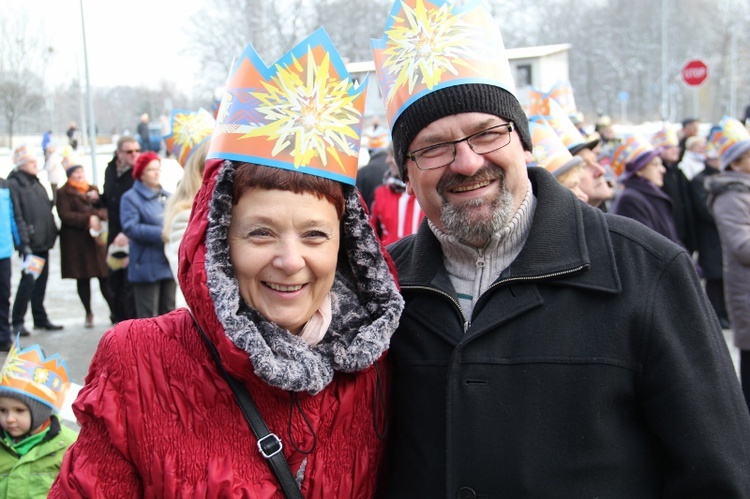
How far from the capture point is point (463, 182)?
2.25 meters

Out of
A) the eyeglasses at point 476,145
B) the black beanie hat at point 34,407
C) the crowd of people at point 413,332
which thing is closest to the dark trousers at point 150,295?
the black beanie hat at point 34,407

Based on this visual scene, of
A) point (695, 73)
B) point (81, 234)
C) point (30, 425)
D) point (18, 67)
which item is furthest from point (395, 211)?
point (18, 67)

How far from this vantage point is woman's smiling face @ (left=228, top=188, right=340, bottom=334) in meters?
2.12

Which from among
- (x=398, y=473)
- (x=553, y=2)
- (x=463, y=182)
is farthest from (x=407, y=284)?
(x=553, y=2)

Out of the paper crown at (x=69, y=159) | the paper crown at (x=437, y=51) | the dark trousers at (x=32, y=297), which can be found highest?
the paper crown at (x=437, y=51)

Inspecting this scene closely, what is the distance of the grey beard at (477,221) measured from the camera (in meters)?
2.21

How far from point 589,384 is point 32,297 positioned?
8.40 m

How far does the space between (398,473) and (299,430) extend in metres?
0.35

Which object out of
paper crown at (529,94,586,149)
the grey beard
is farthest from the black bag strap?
paper crown at (529,94,586,149)

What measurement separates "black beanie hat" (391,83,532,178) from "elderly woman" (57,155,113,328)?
7.28 m

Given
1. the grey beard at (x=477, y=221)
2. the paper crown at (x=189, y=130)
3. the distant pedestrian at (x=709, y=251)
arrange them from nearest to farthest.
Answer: the grey beard at (x=477, y=221)
the paper crown at (x=189, y=130)
the distant pedestrian at (x=709, y=251)

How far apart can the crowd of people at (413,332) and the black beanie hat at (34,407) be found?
7.30 ft

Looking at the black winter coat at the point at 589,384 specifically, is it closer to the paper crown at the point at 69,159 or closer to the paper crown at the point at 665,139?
the paper crown at the point at 69,159

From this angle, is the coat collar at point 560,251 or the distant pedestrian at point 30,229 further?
the distant pedestrian at point 30,229
